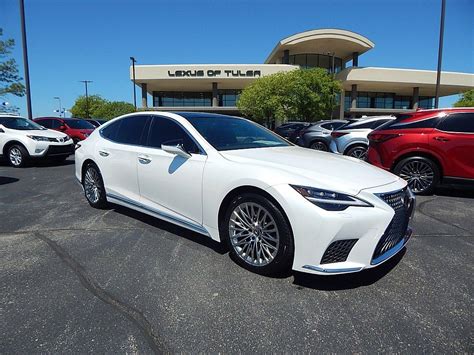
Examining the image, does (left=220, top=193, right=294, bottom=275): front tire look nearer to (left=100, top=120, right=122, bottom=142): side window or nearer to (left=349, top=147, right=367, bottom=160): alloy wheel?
(left=100, top=120, right=122, bottom=142): side window

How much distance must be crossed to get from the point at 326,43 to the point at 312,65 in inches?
176

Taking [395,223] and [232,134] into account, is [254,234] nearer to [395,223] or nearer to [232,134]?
[395,223]

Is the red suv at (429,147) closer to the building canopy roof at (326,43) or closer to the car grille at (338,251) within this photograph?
the car grille at (338,251)

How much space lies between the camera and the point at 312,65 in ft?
163

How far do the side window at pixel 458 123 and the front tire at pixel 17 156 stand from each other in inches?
431

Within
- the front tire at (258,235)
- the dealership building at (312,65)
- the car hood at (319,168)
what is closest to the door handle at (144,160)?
the car hood at (319,168)

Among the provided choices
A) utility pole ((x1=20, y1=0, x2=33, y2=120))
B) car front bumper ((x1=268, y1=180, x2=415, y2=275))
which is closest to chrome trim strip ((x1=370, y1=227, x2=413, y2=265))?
car front bumper ((x1=268, y1=180, x2=415, y2=275))

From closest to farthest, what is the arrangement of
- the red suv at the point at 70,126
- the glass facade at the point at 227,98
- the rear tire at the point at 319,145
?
the rear tire at the point at 319,145, the red suv at the point at 70,126, the glass facade at the point at 227,98

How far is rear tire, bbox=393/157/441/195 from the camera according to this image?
6103mm

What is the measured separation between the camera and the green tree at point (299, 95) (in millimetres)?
29953

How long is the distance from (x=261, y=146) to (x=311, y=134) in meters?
8.57

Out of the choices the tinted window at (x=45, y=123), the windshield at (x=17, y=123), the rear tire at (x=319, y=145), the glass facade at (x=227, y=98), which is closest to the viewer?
the windshield at (x=17, y=123)

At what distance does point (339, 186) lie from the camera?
2.62 metres

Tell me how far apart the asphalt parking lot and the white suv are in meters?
6.72
